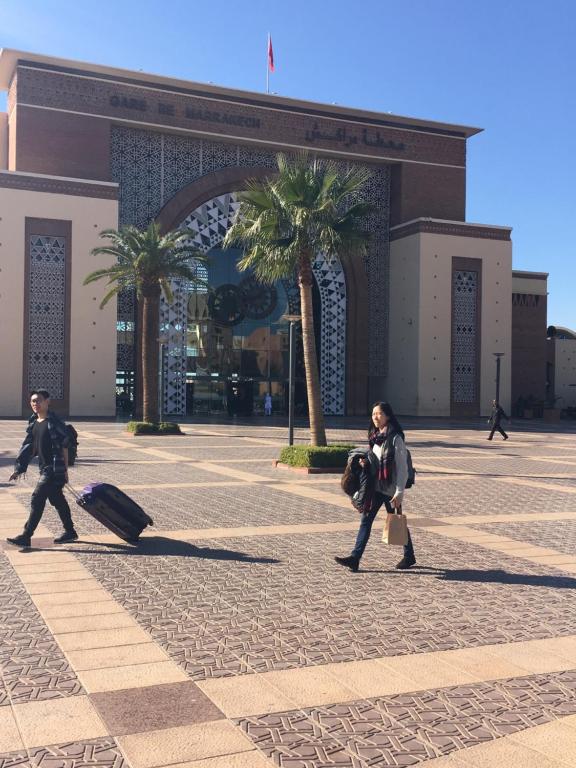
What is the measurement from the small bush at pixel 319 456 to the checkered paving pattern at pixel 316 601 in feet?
27.1

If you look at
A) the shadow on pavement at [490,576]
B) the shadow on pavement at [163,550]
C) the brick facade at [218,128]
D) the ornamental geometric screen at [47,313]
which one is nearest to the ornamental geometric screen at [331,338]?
the brick facade at [218,128]

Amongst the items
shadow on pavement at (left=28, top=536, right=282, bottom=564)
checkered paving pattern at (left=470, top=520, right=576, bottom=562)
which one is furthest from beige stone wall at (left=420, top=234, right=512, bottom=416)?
shadow on pavement at (left=28, top=536, right=282, bottom=564)

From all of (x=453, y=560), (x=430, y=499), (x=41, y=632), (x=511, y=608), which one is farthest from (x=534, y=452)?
(x=41, y=632)

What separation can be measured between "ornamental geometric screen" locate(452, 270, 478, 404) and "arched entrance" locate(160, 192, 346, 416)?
20.7 ft

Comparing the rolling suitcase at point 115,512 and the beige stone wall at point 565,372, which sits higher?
the beige stone wall at point 565,372

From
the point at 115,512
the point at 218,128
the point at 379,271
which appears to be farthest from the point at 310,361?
the point at 379,271

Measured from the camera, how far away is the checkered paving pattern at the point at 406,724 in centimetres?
412

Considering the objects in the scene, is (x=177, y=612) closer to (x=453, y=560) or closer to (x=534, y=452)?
(x=453, y=560)

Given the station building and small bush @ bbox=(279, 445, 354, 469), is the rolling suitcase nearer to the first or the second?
small bush @ bbox=(279, 445, 354, 469)

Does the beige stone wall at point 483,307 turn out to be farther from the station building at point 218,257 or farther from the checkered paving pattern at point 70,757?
the checkered paving pattern at point 70,757

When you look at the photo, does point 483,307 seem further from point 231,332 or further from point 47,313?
point 47,313

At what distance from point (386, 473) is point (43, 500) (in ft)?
12.1

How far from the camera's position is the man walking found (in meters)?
9.02

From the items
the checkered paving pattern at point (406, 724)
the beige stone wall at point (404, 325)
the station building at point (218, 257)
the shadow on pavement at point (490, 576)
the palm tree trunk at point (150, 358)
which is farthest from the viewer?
the beige stone wall at point (404, 325)
